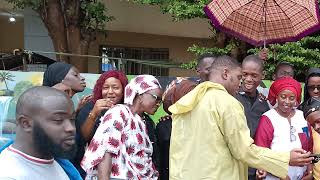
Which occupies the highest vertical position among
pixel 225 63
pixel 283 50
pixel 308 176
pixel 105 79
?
pixel 283 50

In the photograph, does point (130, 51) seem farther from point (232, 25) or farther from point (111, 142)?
point (111, 142)

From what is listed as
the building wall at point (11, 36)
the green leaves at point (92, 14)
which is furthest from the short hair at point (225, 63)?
the building wall at point (11, 36)

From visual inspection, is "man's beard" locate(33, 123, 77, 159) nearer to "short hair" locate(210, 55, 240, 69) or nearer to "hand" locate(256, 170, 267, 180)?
"short hair" locate(210, 55, 240, 69)

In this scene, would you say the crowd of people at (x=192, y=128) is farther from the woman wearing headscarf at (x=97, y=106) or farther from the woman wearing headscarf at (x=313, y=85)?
the woman wearing headscarf at (x=313, y=85)

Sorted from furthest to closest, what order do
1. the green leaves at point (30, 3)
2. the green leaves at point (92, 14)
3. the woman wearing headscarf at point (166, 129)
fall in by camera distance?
the green leaves at point (92, 14)
the green leaves at point (30, 3)
the woman wearing headscarf at point (166, 129)

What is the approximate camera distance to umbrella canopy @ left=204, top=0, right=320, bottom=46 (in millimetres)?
5102

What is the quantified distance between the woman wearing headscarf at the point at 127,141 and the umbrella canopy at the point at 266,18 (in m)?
1.81

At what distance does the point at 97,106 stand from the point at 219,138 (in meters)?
1.07

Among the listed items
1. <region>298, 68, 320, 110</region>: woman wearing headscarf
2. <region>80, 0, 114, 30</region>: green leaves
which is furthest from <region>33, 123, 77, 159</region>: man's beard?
<region>80, 0, 114, 30</region>: green leaves

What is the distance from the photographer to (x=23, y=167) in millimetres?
1800

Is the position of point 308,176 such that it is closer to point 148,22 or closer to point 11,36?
point 148,22

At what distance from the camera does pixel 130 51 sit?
1345cm

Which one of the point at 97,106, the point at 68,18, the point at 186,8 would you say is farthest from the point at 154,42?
the point at 97,106

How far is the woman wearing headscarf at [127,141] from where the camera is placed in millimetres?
3441
